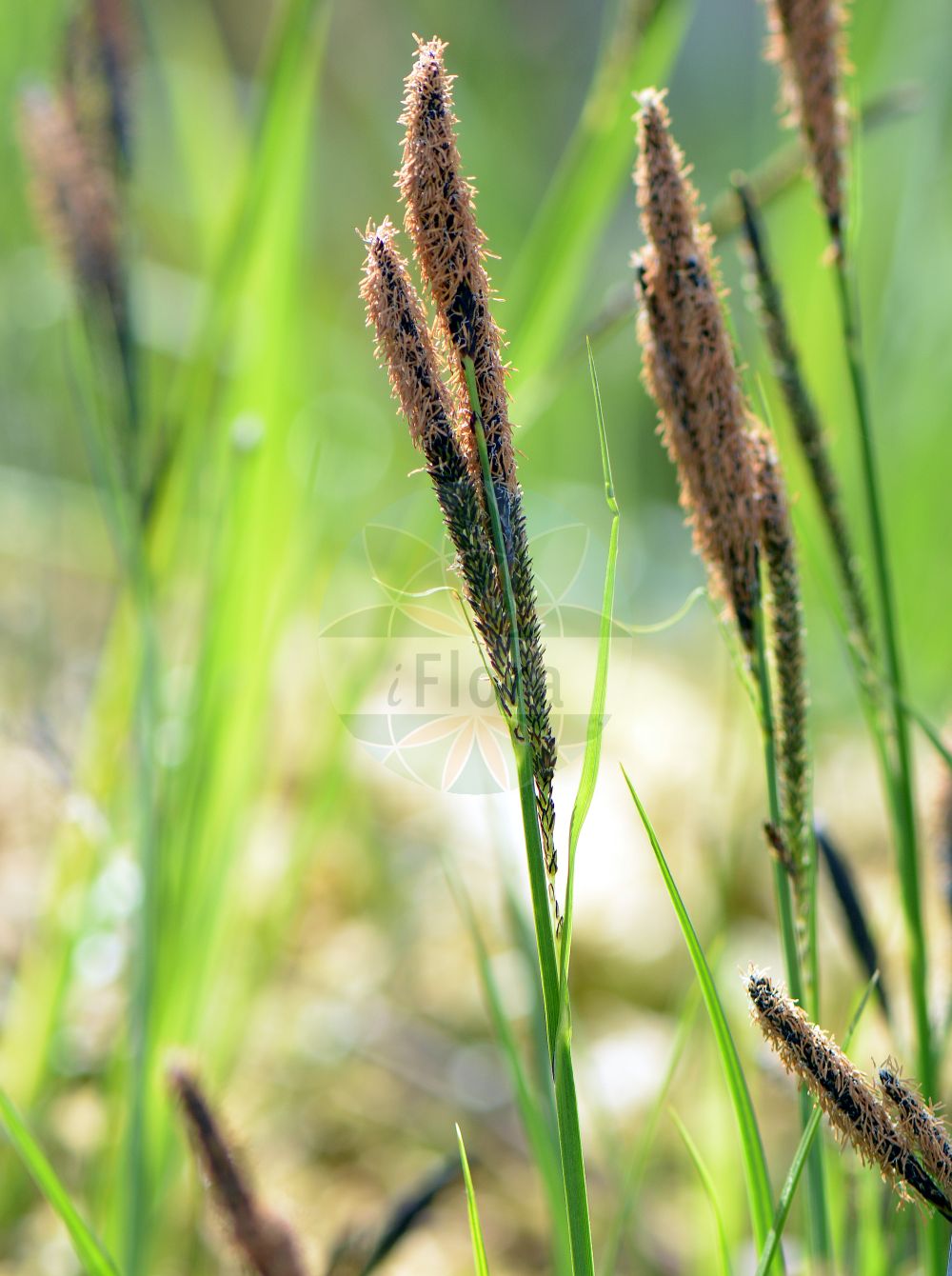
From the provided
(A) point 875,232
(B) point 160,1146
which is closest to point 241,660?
(B) point 160,1146

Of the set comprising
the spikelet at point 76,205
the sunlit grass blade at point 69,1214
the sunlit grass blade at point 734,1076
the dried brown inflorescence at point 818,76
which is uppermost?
the spikelet at point 76,205

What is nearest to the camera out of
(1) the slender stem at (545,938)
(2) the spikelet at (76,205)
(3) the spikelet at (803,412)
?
(1) the slender stem at (545,938)

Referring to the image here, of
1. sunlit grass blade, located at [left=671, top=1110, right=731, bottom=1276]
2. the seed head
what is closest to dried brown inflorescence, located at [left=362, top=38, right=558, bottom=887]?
the seed head

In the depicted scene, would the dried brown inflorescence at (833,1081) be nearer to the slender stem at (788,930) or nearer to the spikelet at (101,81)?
the slender stem at (788,930)

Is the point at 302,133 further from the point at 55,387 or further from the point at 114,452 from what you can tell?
the point at 55,387

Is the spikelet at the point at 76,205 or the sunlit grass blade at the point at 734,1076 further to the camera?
the spikelet at the point at 76,205

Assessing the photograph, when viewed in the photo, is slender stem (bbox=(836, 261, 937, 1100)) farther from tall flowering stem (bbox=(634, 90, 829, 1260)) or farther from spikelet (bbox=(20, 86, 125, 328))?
spikelet (bbox=(20, 86, 125, 328))

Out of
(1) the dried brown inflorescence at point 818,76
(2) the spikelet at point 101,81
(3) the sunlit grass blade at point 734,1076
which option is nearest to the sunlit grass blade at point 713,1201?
(3) the sunlit grass blade at point 734,1076

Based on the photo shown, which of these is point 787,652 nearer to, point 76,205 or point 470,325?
point 470,325

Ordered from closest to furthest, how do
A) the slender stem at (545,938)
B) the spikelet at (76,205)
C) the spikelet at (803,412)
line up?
the slender stem at (545,938) < the spikelet at (803,412) < the spikelet at (76,205)
